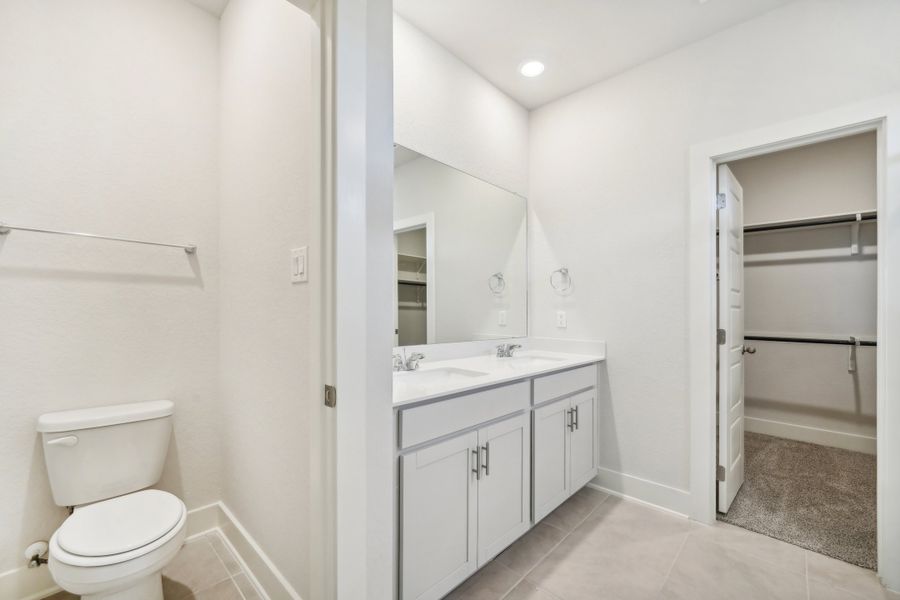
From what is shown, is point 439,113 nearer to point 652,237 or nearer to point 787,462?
point 652,237

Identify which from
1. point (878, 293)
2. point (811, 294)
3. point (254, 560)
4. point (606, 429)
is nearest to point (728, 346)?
point (878, 293)

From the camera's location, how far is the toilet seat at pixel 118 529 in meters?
1.16

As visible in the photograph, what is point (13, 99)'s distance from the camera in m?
1.47

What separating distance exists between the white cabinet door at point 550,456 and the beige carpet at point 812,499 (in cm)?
95

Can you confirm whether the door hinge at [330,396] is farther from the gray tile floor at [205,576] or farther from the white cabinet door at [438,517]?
the gray tile floor at [205,576]

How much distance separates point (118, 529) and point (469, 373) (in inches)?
57.3

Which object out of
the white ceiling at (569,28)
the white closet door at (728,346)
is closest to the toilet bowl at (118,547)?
the white ceiling at (569,28)

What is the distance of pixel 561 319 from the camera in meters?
2.70

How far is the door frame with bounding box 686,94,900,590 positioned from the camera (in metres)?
1.58

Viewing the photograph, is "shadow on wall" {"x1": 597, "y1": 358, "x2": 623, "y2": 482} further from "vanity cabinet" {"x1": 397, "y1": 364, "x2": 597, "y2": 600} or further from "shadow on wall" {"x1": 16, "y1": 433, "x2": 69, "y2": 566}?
"shadow on wall" {"x1": 16, "y1": 433, "x2": 69, "y2": 566}

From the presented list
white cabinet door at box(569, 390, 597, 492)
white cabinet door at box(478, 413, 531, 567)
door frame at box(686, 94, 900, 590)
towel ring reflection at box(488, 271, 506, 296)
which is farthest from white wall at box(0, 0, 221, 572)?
door frame at box(686, 94, 900, 590)

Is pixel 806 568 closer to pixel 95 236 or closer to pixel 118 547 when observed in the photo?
pixel 118 547

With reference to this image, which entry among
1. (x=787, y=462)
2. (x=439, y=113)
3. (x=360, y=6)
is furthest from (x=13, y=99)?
(x=787, y=462)

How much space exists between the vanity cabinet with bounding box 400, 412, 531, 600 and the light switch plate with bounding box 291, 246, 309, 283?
2.21 feet
